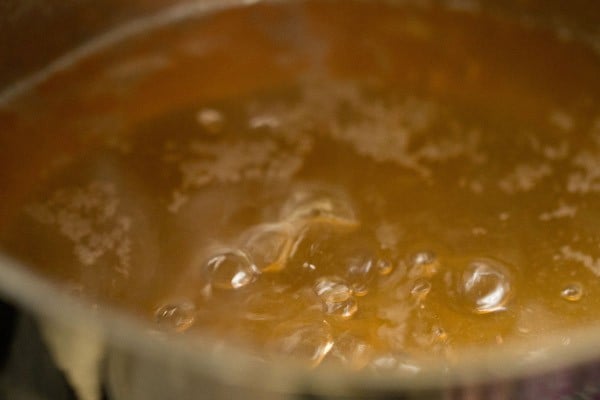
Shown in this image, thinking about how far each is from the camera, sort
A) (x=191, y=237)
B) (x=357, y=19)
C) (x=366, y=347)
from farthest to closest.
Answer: (x=357, y=19), (x=191, y=237), (x=366, y=347)

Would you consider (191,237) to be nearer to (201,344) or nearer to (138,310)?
(138,310)

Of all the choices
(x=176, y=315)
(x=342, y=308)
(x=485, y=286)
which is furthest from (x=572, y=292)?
(x=176, y=315)

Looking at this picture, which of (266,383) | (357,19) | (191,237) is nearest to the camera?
(266,383)

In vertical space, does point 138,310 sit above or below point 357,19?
below

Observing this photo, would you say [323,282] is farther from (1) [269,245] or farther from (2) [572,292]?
(2) [572,292]

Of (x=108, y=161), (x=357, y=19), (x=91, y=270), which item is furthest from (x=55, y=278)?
(x=357, y=19)

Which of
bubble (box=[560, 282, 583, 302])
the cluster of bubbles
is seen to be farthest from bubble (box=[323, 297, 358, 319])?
bubble (box=[560, 282, 583, 302])

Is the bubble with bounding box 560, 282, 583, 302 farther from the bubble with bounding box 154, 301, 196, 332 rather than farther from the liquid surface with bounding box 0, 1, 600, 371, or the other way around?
the bubble with bounding box 154, 301, 196, 332
